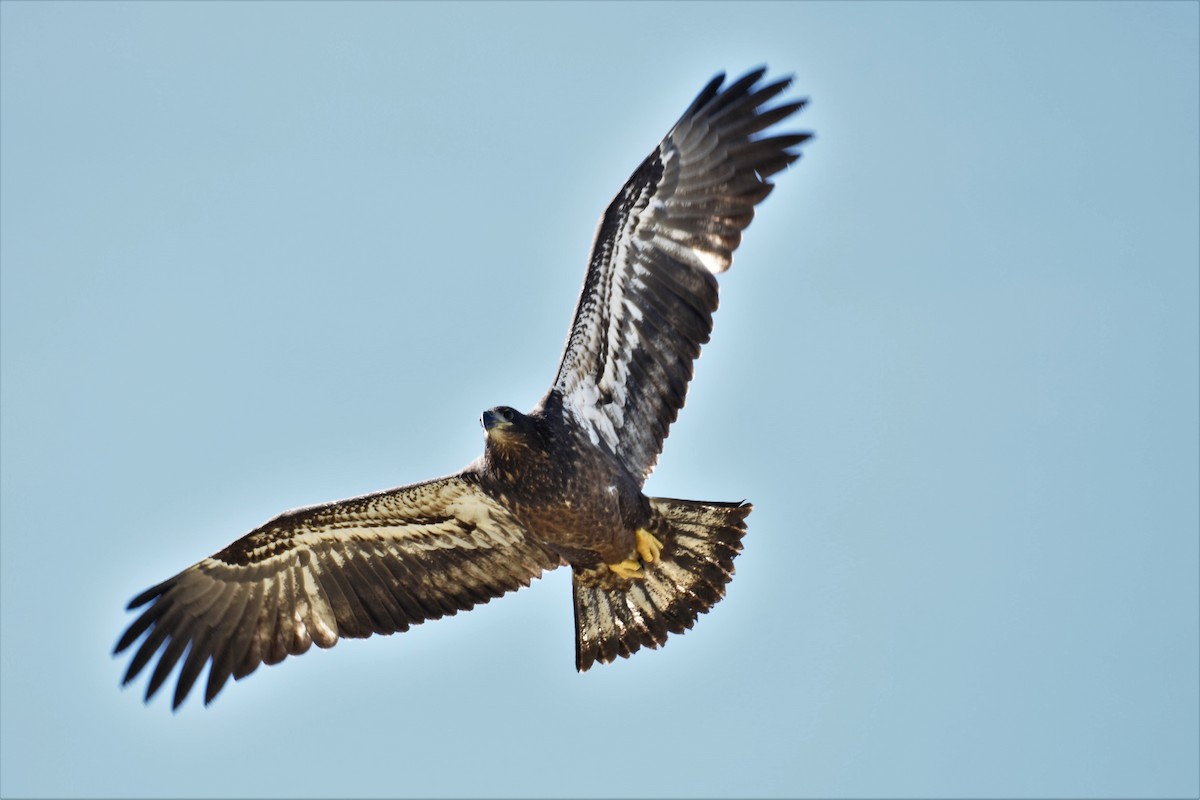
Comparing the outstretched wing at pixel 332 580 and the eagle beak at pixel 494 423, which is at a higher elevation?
the eagle beak at pixel 494 423

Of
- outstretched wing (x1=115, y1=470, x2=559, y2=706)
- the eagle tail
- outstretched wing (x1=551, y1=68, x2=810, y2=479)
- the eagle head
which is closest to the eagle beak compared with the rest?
the eagle head

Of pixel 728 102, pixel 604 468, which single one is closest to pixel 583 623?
pixel 604 468

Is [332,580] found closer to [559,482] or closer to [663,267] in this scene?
[559,482]

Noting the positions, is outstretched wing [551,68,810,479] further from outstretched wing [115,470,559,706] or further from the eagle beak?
outstretched wing [115,470,559,706]

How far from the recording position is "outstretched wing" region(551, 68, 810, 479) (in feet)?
50.5

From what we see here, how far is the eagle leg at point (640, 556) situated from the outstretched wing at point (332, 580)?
0.70 meters

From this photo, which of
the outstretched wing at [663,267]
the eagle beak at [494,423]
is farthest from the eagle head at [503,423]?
the outstretched wing at [663,267]

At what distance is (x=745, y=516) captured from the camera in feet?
51.0

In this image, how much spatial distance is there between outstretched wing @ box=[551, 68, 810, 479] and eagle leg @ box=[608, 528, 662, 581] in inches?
22.0

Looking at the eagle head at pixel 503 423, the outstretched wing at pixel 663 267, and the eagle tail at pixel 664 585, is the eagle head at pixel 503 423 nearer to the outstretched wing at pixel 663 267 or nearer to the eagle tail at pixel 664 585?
the outstretched wing at pixel 663 267

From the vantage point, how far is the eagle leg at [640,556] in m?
15.6

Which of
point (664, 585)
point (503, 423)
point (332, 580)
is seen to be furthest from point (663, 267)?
point (332, 580)

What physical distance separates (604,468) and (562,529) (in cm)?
62

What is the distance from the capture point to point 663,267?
15.4 metres
